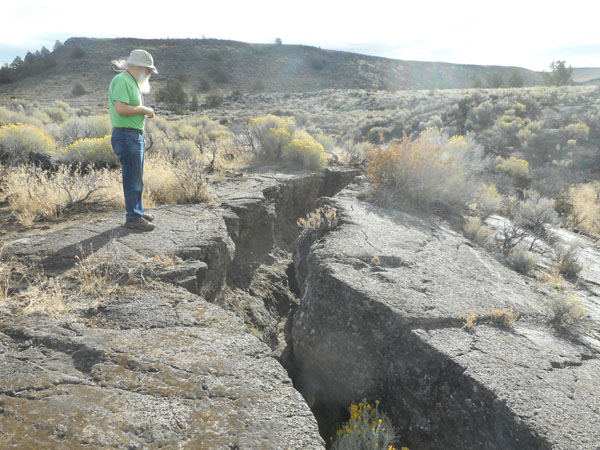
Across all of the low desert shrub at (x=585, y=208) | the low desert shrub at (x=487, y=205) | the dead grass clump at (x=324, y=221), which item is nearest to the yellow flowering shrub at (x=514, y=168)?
the low desert shrub at (x=585, y=208)

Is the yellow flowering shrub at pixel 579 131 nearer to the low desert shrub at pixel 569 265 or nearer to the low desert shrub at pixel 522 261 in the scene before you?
the low desert shrub at pixel 569 265

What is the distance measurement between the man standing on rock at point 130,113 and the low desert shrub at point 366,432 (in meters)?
3.36

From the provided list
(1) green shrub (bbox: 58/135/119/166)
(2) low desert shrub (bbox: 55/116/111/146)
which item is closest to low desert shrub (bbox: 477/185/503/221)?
(1) green shrub (bbox: 58/135/119/166)

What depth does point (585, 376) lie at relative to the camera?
9.58 feet

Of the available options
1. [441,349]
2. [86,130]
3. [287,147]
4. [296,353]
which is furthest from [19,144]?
[441,349]

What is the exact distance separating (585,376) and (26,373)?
13.4 ft

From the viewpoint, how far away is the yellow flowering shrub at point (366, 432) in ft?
9.48

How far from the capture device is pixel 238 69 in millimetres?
47281

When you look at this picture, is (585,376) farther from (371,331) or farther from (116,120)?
(116,120)

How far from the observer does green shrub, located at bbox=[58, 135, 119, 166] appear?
7148 mm

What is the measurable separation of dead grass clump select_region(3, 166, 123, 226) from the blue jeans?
37.0 inches

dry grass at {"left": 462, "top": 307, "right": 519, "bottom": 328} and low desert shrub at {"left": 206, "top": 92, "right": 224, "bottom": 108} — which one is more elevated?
low desert shrub at {"left": 206, "top": 92, "right": 224, "bottom": 108}

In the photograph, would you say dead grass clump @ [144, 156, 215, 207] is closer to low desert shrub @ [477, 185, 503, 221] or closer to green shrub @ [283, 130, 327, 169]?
green shrub @ [283, 130, 327, 169]

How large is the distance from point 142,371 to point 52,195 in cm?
360
